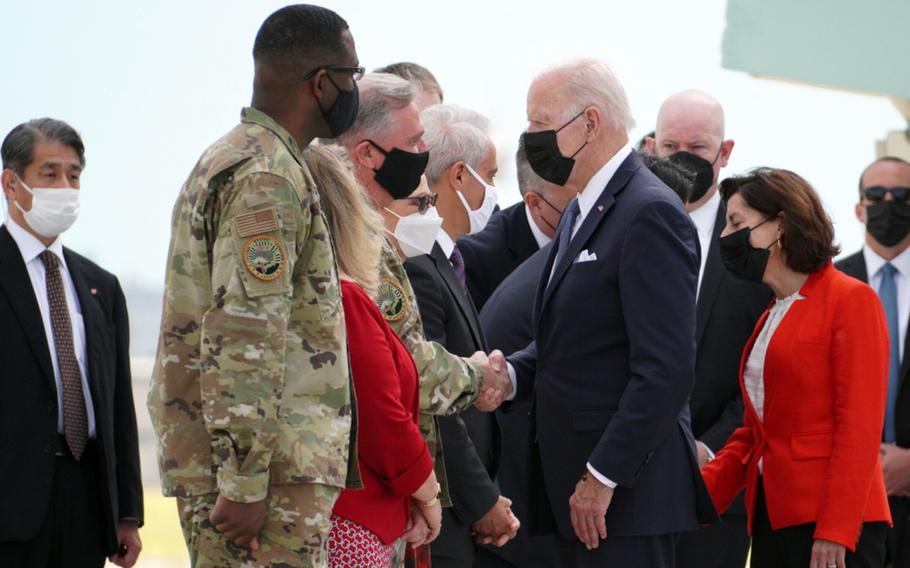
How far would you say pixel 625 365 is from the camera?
9.96ft

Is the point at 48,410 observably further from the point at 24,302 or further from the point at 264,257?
the point at 264,257

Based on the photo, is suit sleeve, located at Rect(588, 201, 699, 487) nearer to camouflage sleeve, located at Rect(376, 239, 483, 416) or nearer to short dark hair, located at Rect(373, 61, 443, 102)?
camouflage sleeve, located at Rect(376, 239, 483, 416)

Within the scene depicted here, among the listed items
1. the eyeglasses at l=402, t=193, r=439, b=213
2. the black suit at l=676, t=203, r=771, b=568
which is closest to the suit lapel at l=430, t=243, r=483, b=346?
the eyeglasses at l=402, t=193, r=439, b=213

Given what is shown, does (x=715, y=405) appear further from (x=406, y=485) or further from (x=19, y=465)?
(x=19, y=465)

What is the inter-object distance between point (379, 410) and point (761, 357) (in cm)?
137

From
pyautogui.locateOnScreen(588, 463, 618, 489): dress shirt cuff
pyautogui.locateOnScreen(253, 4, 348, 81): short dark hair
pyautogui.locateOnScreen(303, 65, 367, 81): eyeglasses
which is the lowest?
pyautogui.locateOnScreen(588, 463, 618, 489): dress shirt cuff

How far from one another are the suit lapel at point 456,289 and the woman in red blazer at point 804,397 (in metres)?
0.82

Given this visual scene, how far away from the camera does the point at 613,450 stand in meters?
2.92

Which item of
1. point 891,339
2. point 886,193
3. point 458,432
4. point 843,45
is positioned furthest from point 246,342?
point 843,45

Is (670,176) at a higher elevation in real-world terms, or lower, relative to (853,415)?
higher

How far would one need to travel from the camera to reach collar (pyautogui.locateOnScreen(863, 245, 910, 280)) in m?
→ 4.66

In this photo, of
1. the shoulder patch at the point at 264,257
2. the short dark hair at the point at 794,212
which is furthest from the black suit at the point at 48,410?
the short dark hair at the point at 794,212

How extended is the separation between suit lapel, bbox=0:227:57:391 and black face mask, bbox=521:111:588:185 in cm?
179

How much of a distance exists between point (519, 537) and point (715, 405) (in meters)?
0.82
